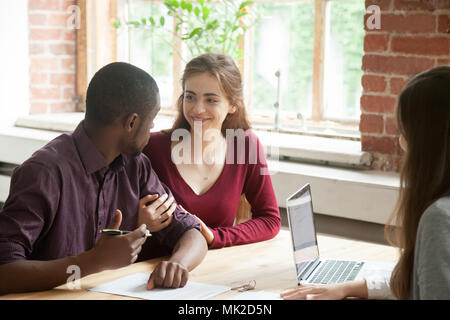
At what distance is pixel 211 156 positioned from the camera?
230cm

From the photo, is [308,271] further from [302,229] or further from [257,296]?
[257,296]

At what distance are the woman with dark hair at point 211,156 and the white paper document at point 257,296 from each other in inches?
23.8

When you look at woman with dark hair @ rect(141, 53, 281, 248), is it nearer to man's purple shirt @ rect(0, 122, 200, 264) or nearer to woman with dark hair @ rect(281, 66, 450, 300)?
→ man's purple shirt @ rect(0, 122, 200, 264)

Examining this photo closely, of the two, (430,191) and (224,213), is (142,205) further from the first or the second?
(430,191)

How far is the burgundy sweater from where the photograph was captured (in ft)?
7.15

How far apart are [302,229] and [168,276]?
405mm

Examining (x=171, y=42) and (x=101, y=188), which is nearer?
(x=101, y=188)

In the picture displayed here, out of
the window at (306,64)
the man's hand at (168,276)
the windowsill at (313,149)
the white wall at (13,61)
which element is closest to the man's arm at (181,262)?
the man's hand at (168,276)

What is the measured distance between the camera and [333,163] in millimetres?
2967

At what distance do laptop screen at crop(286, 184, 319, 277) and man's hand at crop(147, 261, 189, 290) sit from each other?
A: 0.29 m

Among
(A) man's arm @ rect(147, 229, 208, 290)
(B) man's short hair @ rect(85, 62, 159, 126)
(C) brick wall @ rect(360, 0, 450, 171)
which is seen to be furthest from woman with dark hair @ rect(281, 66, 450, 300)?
(C) brick wall @ rect(360, 0, 450, 171)
